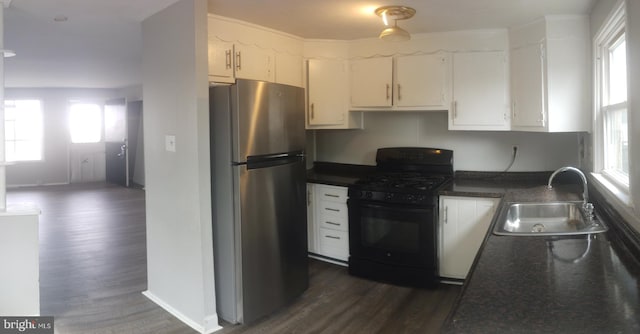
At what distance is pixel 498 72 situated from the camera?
351 centimetres

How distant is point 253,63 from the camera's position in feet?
11.1

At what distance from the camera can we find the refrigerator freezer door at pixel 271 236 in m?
2.83

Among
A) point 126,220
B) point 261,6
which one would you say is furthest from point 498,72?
point 126,220

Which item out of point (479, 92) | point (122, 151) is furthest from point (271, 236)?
point (122, 151)

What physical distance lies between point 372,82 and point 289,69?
751 millimetres

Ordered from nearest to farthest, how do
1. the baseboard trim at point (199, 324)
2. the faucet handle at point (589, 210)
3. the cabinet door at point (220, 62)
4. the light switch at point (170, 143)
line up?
the faucet handle at point (589, 210)
the baseboard trim at point (199, 324)
the light switch at point (170, 143)
the cabinet door at point (220, 62)

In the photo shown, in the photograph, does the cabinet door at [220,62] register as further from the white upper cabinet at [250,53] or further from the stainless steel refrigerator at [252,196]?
the stainless steel refrigerator at [252,196]

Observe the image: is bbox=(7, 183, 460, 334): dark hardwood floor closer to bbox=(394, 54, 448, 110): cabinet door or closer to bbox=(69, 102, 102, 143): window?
bbox=(394, 54, 448, 110): cabinet door

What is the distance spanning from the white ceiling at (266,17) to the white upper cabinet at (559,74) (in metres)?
0.11

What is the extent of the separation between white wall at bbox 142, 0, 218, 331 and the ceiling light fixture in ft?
3.75

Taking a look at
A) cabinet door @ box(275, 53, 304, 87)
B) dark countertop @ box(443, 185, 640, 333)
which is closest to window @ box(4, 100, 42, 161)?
cabinet door @ box(275, 53, 304, 87)

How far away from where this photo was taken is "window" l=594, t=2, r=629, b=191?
94.1 inches

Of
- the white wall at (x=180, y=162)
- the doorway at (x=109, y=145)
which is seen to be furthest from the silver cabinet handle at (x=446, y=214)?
the doorway at (x=109, y=145)

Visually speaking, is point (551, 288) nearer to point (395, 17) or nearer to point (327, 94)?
point (395, 17)
